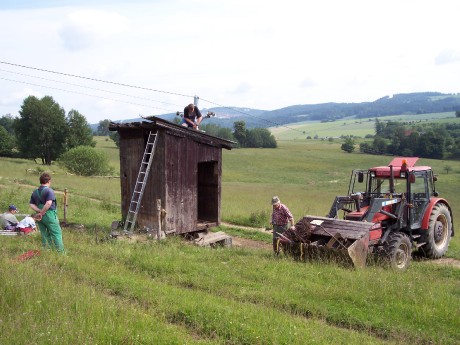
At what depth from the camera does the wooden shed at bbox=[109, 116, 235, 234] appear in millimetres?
13133

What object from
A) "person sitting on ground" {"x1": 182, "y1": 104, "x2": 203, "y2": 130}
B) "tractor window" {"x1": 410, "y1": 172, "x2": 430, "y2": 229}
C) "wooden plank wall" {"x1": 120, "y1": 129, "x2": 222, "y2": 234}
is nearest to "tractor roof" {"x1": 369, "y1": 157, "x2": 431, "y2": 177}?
"tractor window" {"x1": 410, "y1": 172, "x2": 430, "y2": 229}

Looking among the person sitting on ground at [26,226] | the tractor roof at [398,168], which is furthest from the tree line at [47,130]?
Answer: the tractor roof at [398,168]

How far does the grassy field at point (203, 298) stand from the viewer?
5.46 meters

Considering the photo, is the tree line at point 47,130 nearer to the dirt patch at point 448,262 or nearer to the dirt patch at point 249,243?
the dirt patch at point 249,243

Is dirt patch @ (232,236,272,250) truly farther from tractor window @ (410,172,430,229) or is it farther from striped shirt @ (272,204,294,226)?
tractor window @ (410,172,430,229)

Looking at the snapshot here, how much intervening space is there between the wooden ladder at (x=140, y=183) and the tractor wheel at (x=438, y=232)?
25.2 ft

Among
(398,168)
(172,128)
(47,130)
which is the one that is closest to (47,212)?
(172,128)

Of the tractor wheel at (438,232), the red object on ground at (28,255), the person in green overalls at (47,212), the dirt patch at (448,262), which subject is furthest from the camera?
the tractor wheel at (438,232)

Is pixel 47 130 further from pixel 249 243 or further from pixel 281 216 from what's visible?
pixel 281 216

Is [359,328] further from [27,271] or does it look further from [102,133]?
[102,133]

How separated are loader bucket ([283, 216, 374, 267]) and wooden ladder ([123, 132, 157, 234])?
425 cm

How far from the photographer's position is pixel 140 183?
44.2 feet

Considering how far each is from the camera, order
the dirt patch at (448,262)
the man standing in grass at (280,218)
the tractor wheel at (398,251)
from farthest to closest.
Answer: the dirt patch at (448,262) < the man standing in grass at (280,218) < the tractor wheel at (398,251)

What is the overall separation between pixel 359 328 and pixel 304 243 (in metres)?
4.28
